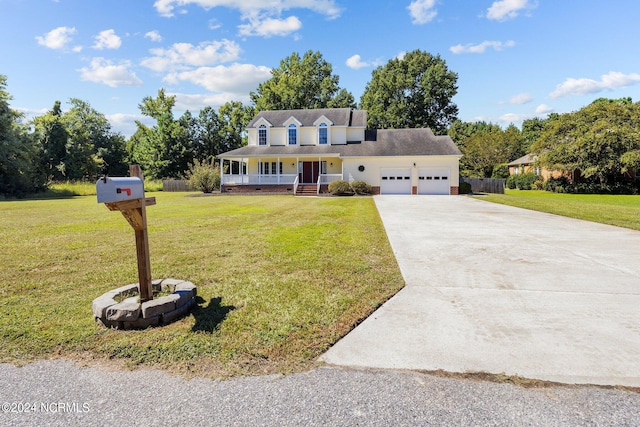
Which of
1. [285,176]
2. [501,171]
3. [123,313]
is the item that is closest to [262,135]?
[285,176]

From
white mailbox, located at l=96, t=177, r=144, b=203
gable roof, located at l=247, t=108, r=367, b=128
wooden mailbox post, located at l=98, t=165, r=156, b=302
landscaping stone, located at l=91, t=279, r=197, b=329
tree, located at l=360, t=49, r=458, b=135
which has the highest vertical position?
tree, located at l=360, t=49, r=458, b=135

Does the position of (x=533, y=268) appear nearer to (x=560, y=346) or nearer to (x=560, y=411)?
(x=560, y=346)

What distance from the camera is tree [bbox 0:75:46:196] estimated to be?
25484mm

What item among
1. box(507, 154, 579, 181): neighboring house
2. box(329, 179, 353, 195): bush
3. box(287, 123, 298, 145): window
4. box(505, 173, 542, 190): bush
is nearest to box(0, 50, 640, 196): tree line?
box(507, 154, 579, 181): neighboring house

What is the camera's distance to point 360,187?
80.7 feet

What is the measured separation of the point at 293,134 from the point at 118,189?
27.5 metres

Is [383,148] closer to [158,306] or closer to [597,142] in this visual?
[597,142]

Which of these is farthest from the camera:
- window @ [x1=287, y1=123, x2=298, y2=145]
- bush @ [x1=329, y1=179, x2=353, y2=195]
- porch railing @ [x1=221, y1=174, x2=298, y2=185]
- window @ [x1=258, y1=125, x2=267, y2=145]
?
window @ [x1=258, y1=125, x2=267, y2=145]

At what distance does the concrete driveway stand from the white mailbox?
7.31 ft

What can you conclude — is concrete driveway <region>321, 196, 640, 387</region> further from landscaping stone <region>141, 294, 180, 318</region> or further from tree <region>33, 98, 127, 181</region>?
tree <region>33, 98, 127, 181</region>

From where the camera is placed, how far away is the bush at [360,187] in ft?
80.7

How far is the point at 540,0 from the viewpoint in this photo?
12555 mm

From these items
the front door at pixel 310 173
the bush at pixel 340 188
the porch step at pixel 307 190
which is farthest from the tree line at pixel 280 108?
the bush at pixel 340 188

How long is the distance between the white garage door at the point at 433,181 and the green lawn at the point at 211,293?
61.6ft
